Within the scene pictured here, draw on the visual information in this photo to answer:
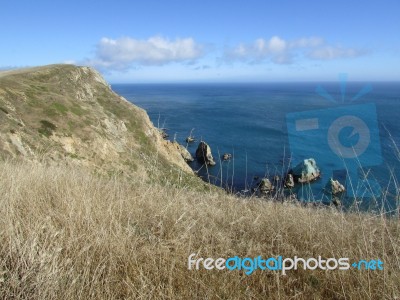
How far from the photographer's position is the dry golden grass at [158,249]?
254 centimetres

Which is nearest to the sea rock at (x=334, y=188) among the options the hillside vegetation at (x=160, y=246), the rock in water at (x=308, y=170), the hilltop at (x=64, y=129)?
the hilltop at (x=64, y=129)

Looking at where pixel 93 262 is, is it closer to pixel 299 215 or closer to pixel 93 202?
pixel 93 202

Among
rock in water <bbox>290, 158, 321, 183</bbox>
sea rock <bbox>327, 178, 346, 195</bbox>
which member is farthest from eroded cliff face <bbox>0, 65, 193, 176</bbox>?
rock in water <bbox>290, 158, 321, 183</bbox>

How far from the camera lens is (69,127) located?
37219mm

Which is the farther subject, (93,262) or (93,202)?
(93,202)

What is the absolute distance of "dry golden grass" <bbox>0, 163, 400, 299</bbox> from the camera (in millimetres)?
2535

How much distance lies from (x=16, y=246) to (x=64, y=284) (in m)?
0.64

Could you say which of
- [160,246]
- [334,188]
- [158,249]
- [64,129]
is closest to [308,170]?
[334,188]

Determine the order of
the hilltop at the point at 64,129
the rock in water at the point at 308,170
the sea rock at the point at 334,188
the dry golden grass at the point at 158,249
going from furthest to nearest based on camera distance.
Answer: the rock in water at the point at 308,170, the hilltop at the point at 64,129, the sea rock at the point at 334,188, the dry golden grass at the point at 158,249

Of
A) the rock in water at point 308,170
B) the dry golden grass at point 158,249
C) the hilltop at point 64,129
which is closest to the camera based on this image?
A: the dry golden grass at point 158,249

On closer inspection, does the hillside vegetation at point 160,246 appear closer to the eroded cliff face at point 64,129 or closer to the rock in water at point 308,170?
the eroded cliff face at point 64,129

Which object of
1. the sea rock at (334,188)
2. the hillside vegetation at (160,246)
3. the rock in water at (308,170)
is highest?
the hillside vegetation at (160,246)

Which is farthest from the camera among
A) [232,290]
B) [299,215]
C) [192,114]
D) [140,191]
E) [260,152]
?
[192,114]

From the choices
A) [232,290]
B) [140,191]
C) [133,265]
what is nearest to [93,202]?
[140,191]
